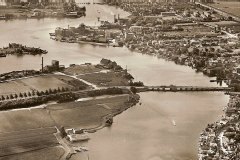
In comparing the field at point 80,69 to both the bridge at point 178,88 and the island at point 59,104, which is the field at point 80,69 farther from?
the bridge at point 178,88

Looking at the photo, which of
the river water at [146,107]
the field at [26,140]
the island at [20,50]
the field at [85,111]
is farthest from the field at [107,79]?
the field at [26,140]

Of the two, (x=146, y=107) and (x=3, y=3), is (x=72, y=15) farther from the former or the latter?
(x=146, y=107)

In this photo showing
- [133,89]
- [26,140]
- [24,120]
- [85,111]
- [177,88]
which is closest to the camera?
[26,140]

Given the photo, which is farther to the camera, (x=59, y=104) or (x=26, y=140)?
(x=59, y=104)

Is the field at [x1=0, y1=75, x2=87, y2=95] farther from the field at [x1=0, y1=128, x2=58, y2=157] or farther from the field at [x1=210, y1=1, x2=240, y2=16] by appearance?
the field at [x1=210, y1=1, x2=240, y2=16]

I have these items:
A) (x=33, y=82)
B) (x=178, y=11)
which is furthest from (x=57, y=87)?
(x=178, y=11)

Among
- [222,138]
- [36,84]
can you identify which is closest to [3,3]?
[36,84]

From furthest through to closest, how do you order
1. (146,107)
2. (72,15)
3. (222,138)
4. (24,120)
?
(72,15), (146,107), (24,120), (222,138)
